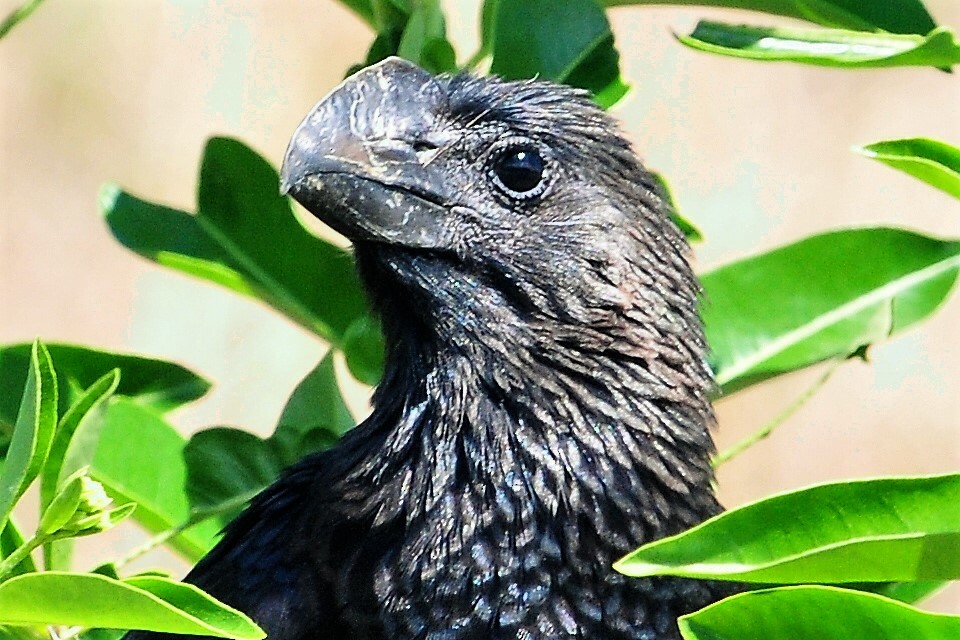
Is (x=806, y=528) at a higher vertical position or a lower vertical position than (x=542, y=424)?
lower

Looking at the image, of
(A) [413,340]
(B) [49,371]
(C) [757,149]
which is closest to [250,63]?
(C) [757,149]

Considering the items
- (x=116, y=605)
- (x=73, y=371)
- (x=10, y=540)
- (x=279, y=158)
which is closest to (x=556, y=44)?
(x=73, y=371)

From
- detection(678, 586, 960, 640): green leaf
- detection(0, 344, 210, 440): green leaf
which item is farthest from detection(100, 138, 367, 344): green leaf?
detection(678, 586, 960, 640): green leaf

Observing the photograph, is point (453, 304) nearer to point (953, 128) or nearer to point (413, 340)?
point (413, 340)

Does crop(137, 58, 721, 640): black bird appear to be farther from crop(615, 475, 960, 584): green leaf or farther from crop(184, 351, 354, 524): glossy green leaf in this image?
crop(615, 475, 960, 584): green leaf

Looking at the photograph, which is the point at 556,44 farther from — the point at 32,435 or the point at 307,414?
the point at 32,435

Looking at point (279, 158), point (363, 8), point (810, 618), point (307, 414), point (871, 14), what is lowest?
point (810, 618)
